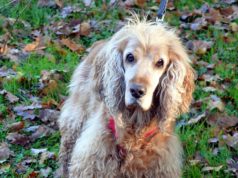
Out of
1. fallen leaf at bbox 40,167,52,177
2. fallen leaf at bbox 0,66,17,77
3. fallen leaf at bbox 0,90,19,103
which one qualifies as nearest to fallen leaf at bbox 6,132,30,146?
fallen leaf at bbox 40,167,52,177

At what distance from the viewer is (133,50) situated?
394 centimetres

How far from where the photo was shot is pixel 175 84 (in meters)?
4.03

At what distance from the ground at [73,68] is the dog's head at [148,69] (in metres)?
0.87

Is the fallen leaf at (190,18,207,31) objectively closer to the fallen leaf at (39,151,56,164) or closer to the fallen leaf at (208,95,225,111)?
the fallen leaf at (208,95,225,111)

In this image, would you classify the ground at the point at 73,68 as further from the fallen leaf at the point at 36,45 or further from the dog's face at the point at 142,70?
the dog's face at the point at 142,70

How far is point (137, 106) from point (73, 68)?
8.54ft

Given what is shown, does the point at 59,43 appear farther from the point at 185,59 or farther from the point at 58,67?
the point at 185,59

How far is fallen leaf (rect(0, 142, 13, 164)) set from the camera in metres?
5.22

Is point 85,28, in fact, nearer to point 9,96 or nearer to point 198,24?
point 198,24

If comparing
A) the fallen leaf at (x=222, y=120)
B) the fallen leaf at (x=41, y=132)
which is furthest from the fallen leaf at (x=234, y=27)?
the fallen leaf at (x=41, y=132)

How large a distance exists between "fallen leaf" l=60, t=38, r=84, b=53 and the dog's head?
8.68 ft

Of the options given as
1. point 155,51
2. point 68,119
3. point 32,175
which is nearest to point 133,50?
point 155,51

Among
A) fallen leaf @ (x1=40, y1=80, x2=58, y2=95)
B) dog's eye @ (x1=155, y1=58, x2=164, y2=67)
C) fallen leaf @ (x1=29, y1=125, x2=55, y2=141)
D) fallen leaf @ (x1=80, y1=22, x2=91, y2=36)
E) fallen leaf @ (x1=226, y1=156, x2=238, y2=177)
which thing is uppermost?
dog's eye @ (x1=155, y1=58, x2=164, y2=67)

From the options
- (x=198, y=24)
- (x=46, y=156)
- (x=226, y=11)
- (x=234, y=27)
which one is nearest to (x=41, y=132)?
(x=46, y=156)
